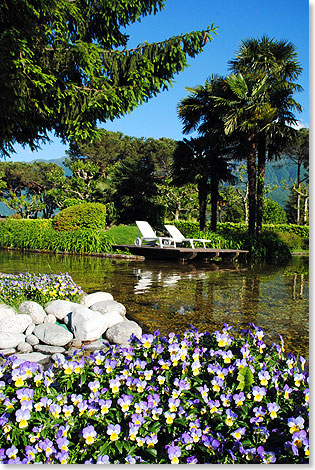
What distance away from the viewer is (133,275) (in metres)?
9.29

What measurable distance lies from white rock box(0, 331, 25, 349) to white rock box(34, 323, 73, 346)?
18cm

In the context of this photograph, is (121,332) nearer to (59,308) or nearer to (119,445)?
(59,308)

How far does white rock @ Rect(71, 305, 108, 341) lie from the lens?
3.81m

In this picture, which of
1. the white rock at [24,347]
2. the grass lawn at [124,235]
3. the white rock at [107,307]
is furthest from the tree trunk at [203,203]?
the white rock at [24,347]

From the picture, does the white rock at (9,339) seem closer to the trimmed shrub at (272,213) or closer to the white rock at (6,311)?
the white rock at (6,311)

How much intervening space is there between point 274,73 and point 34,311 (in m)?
15.9

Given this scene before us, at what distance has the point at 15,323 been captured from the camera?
3.89m

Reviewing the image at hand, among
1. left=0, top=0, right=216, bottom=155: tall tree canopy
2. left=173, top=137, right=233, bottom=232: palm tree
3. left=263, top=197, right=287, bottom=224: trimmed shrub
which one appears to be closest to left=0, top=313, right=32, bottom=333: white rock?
left=0, top=0, right=216, bottom=155: tall tree canopy

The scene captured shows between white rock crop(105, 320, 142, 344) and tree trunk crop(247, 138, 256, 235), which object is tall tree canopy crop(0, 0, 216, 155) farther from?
tree trunk crop(247, 138, 256, 235)

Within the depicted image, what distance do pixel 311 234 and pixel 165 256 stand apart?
38.6ft

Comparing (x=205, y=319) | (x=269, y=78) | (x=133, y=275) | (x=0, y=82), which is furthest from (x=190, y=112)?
(x=205, y=319)

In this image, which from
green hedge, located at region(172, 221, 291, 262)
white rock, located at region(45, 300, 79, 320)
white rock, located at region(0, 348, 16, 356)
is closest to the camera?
white rock, located at region(0, 348, 16, 356)

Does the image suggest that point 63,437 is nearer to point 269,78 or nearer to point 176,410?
point 176,410

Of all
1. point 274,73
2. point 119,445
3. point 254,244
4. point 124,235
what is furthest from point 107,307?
point 274,73
